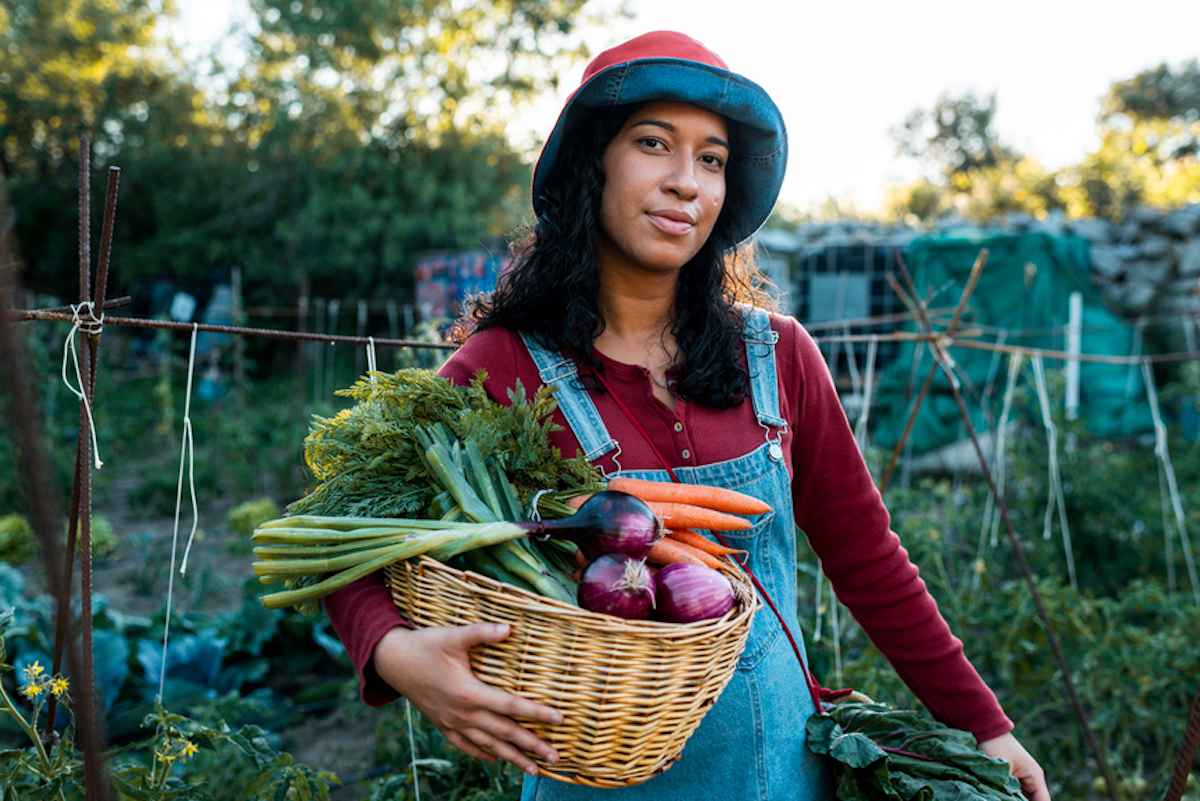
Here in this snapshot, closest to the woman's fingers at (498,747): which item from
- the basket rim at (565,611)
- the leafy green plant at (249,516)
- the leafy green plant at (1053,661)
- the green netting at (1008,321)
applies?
the basket rim at (565,611)

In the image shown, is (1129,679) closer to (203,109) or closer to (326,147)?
(326,147)

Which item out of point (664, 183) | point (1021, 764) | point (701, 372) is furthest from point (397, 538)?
point (1021, 764)

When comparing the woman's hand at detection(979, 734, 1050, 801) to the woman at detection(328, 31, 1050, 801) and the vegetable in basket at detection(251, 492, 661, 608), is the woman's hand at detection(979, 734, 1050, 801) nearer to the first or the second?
the woman at detection(328, 31, 1050, 801)

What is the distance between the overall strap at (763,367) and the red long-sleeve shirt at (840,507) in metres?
0.02

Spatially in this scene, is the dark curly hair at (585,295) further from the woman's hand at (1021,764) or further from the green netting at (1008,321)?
the green netting at (1008,321)

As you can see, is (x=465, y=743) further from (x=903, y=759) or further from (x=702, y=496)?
(x=903, y=759)

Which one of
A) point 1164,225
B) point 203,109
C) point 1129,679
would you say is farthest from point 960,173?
point 1129,679

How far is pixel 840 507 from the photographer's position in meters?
1.77

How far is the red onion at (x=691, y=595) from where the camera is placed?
1.19 meters

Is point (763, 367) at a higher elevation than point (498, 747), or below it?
higher

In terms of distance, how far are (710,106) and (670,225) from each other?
0.22m

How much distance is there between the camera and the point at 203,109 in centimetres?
1548

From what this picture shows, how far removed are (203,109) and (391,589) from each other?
1618cm

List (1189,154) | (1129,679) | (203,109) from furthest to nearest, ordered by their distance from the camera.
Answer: (1189,154)
(203,109)
(1129,679)
